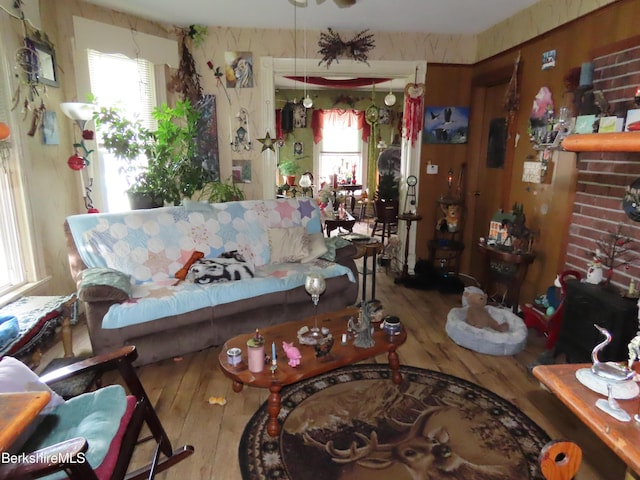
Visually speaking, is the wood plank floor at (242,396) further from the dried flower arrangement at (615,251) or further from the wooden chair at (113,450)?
the dried flower arrangement at (615,251)

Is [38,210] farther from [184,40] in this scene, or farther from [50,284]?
[184,40]

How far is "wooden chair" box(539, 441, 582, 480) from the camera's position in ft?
3.36

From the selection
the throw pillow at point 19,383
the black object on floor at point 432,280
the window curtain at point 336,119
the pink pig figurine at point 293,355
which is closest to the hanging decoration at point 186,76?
the black object on floor at point 432,280

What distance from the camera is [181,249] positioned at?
3186 millimetres

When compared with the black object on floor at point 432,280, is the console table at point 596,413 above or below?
above

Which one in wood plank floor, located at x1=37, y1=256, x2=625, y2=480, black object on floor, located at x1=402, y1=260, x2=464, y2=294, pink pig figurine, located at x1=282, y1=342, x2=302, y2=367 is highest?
pink pig figurine, located at x1=282, y1=342, x2=302, y2=367

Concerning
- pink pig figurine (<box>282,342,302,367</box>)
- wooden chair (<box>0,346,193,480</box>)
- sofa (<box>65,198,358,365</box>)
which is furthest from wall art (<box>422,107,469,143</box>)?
wooden chair (<box>0,346,193,480</box>)

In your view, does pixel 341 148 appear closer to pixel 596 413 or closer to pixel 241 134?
pixel 241 134

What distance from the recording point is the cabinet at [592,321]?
7.16 ft

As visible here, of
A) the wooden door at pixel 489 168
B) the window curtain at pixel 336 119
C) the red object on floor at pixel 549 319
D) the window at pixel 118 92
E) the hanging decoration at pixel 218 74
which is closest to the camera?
the red object on floor at pixel 549 319

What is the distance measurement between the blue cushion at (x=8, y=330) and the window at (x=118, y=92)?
161 cm

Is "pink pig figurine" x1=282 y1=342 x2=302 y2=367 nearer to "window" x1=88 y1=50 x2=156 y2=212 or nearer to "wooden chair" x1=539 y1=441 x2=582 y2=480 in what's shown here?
"wooden chair" x1=539 y1=441 x2=582 y2=480

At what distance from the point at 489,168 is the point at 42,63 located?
13.6 ft

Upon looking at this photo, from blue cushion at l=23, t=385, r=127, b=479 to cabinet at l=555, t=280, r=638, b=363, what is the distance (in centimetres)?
245
